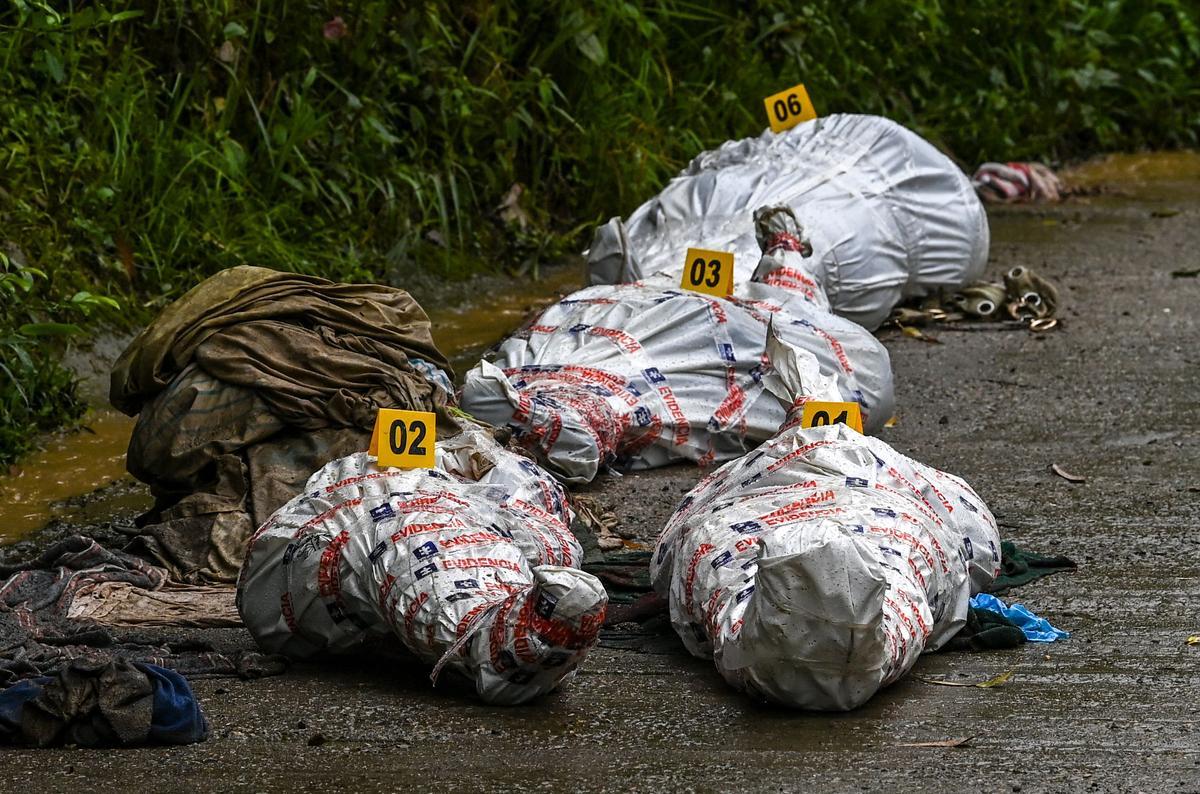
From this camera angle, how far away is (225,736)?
2658mm

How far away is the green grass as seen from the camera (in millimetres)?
5543

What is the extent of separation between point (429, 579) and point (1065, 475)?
6.66 ft

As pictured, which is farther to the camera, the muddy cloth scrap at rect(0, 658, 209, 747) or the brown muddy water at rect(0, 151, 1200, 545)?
the brown muddy water at rect(0, 151, 1200, 545)

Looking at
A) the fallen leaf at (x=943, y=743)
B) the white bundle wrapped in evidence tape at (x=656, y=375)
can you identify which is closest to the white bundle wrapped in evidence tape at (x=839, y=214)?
the white bundle wrapped in evidence tape at (x=656, y=375)

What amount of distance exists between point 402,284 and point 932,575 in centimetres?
364

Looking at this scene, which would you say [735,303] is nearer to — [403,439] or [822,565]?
[403,439]

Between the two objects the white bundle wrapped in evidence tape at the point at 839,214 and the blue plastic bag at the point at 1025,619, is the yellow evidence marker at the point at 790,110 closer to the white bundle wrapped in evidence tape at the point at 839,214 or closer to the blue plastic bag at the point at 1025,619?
the white bundle wrapped in evidence tape at the point at 839,214

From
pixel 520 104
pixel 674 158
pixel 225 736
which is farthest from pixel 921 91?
pixel 225 736

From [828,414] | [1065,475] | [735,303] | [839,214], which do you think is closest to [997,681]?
[828,414]

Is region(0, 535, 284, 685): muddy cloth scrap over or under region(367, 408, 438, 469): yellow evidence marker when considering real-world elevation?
under

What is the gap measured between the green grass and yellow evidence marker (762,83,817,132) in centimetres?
110

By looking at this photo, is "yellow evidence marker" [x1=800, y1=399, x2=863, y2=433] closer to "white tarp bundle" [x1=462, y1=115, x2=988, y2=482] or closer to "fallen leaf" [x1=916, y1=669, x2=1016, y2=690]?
"white tarp bundle" [x1=462, y1=115, x2=988, y2=482]

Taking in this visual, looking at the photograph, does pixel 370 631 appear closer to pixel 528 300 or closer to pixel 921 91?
pixel 528 300

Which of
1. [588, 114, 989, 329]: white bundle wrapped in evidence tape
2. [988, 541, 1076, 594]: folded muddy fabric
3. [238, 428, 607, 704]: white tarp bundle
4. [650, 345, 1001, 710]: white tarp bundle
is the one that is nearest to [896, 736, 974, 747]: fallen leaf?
[650, 345, 1001, 710]: white tarp bundle
